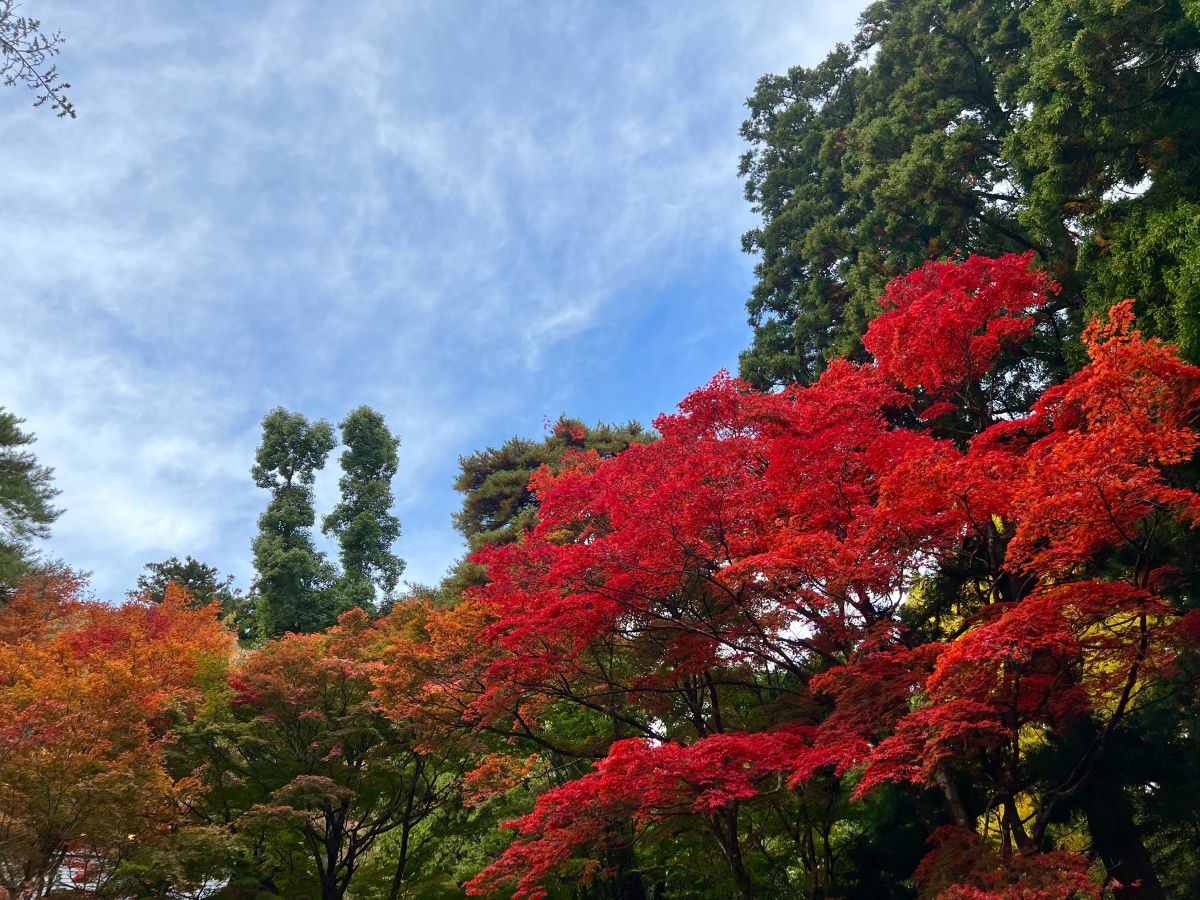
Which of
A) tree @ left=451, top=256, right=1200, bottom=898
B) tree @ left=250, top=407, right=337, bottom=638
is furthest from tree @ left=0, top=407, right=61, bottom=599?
tree @ left=451, top=256, right=1200, bottom=898

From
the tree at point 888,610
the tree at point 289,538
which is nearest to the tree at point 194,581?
the tree at point 289,538

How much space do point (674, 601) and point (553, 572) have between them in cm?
166

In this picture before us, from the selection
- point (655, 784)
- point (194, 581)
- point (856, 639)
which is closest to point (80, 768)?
point (655, 784)

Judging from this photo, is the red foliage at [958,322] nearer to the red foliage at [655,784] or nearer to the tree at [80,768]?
the red foliage at [655,784]

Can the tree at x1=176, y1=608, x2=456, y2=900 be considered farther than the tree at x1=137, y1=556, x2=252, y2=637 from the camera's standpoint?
No

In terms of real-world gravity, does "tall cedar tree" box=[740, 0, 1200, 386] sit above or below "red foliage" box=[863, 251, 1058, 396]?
above

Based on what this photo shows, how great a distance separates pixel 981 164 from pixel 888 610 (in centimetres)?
803

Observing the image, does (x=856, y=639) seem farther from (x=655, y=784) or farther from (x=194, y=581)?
(x=194, y=581)

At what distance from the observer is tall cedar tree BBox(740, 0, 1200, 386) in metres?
9.36

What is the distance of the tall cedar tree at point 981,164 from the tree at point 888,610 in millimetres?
1008

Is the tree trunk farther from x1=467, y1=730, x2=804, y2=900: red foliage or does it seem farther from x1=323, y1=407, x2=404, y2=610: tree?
x1=323, y1=407, x2=404, y2=610: tree

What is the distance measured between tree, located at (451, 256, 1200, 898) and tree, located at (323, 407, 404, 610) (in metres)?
14.9

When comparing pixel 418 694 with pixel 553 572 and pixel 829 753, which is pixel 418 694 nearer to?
pixel 553 572

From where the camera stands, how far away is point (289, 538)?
25844 mm
